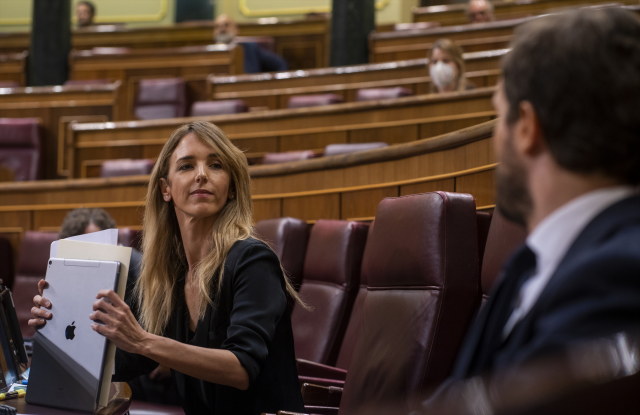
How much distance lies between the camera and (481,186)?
2.79 ft

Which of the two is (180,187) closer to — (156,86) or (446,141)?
(446,141)

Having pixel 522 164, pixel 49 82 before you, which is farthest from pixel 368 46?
pixel 522 164

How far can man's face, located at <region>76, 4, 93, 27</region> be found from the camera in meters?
3.16

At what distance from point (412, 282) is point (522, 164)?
1.15 ft

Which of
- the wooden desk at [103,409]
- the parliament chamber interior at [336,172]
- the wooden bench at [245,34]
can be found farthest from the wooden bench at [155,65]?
the wooden desk at [103,409]

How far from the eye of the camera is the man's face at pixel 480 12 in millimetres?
2385

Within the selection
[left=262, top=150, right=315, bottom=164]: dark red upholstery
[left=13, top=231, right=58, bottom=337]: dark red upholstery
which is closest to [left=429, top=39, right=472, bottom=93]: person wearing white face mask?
[left=262, top=150, right=315, bottom=164]: dark red upholstery

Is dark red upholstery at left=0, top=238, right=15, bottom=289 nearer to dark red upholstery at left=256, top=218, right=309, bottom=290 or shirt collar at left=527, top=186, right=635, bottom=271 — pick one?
dark red upholstery at left=256, top=218, right=309, bottom=290

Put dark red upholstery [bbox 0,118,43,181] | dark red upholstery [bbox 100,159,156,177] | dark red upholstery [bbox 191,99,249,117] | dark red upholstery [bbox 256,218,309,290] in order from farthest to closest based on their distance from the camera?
dark red upholstery [bbox 0,118,43,181] < dark red upholstery [bbox 191,99,249,117] < dark red upholstery [bbox 100,159,156,177] < dark red upholstery [bbox 256,218,309,290]

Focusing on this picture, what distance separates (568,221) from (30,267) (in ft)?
4.77

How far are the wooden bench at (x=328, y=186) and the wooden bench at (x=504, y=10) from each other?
1.53m

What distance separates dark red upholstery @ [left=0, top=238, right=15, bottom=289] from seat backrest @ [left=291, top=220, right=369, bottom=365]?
2.96 feet

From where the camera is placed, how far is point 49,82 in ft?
8.73

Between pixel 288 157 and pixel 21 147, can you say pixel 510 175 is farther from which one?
pixel 21 147
